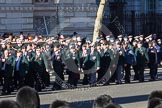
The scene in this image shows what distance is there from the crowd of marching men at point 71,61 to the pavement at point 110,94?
19.2 inches

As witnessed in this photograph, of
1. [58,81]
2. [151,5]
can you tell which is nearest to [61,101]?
[58,81]

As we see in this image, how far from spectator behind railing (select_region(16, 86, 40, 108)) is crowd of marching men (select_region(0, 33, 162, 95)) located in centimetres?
798

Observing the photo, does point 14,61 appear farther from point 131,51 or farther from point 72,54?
point 131,51

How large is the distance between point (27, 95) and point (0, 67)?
8.19m

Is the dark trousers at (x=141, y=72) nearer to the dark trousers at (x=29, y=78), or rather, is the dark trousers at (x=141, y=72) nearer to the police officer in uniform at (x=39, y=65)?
the police officer in uniform at (x=39, y=65)

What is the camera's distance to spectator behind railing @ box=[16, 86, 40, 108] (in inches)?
362

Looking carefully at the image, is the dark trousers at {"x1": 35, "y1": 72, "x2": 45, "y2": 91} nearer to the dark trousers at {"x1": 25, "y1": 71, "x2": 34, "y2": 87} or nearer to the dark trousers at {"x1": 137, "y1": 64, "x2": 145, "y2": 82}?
the dark trousers at {"x1": 25, "y1": 71, "x2": 34, "y2": 87}

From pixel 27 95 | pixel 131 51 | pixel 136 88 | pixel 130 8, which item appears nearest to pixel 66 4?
pixel 130 8

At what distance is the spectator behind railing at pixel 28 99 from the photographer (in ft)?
30.2

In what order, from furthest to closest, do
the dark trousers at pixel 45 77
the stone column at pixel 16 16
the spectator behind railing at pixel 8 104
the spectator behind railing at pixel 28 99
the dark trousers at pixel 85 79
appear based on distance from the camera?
the stone column at pixel 16 16
the dark trousers at pixel 85 79
the dark trousers at pixel 45 77
the spectator behind railing at pixel 28 99
the spectator behind railing at pixel 8 104

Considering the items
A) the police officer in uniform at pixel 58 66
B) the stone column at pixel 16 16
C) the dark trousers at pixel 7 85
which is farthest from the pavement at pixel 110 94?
the stone column at pixel 16 16

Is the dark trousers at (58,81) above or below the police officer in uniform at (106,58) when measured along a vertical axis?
below

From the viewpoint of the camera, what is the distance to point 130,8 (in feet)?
134

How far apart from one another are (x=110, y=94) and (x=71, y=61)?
290 centimetres
